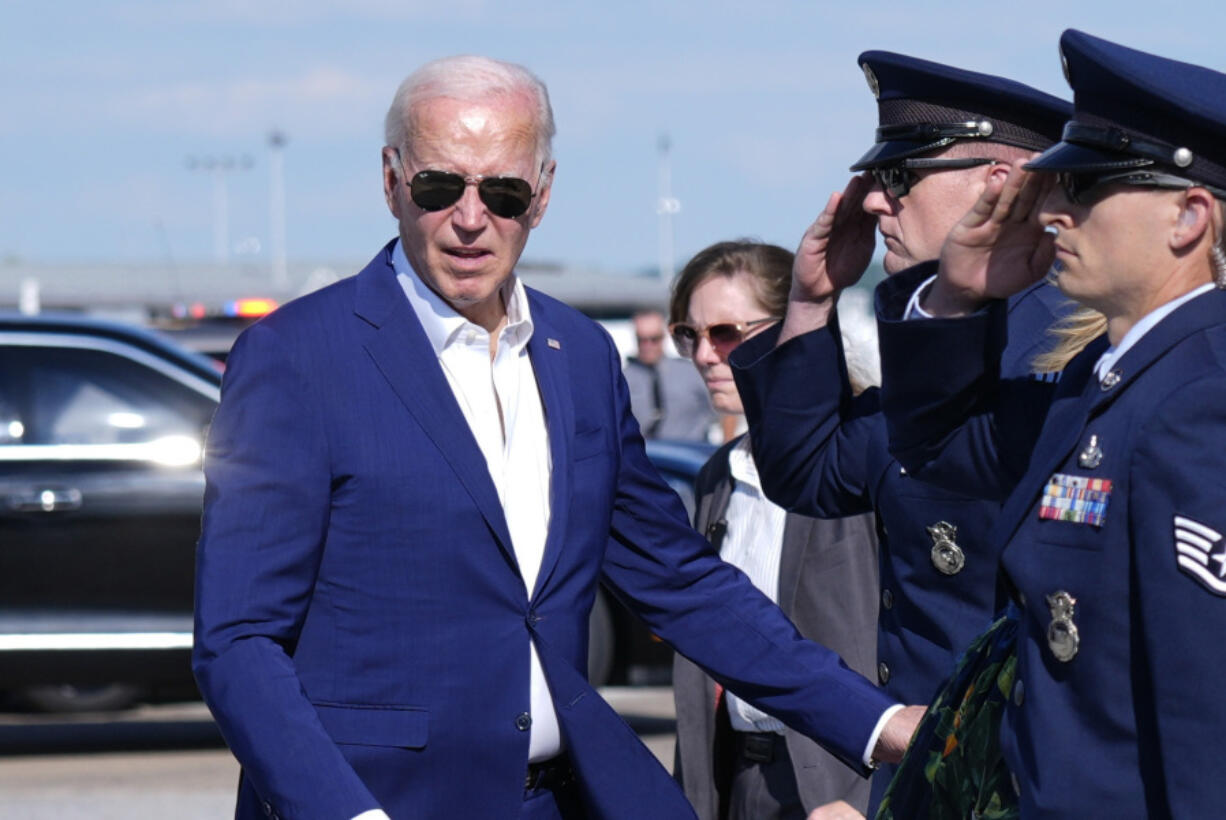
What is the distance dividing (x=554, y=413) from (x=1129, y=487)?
4.05 feet

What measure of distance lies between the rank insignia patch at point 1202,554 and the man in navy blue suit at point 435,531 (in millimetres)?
1200

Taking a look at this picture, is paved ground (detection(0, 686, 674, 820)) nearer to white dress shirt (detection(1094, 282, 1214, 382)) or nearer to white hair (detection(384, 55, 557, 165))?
white hair (detection(384, 55, 557, 165))

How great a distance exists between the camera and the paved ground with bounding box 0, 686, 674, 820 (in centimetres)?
753

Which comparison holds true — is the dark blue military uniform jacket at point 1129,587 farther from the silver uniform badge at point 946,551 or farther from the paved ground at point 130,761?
the paved ground at point 130,761

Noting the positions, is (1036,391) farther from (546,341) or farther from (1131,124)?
(546,341)

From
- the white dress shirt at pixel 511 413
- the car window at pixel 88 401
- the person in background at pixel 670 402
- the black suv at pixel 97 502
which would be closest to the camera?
the white dress shirt at pixel 511 413

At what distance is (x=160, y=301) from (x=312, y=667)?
60.6m

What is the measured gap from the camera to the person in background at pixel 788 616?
4168 mm

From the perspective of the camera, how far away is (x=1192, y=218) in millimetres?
2207

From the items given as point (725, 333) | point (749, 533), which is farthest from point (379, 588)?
point (725, 333)

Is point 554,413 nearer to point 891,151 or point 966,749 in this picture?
point 891,151

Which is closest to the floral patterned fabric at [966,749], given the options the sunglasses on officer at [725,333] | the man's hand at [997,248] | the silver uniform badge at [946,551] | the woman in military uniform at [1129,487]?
the woman in military uniform at [1129,487]

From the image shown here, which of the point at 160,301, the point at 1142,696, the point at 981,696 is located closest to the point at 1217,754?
the point at 1142,696

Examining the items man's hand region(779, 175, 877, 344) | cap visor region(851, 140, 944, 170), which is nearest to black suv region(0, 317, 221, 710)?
man's hand region(779, 175, 877, 344)
